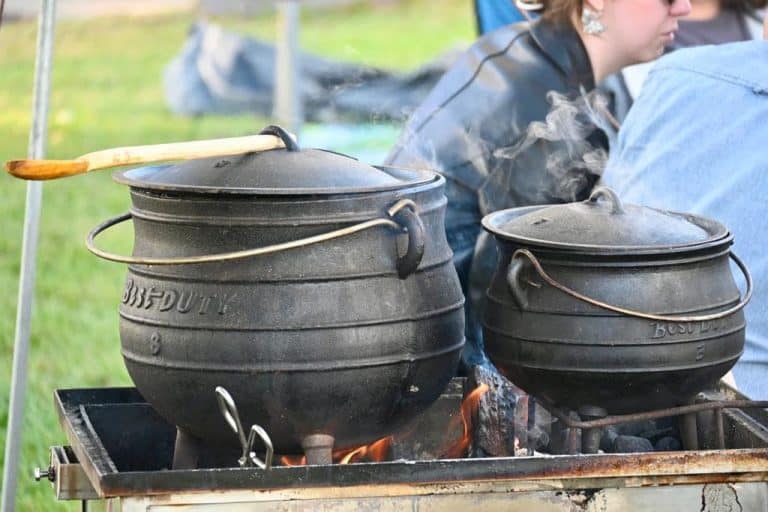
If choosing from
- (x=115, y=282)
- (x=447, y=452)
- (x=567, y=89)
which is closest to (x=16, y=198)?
(x=115, y=282)

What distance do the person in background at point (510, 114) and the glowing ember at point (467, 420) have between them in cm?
84

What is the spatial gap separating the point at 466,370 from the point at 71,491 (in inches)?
51.4

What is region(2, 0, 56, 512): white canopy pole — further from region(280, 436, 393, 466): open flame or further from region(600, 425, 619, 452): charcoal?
region(600, 425, 619, 452): charcoal

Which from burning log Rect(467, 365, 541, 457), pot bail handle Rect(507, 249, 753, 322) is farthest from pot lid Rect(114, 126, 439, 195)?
burning log Rect(467, 365, 541, 457)

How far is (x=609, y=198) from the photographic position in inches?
98.0

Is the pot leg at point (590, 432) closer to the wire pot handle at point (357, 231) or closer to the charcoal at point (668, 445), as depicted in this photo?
the charcoal at point (668, 445)

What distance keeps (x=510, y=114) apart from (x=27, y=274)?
1.62m

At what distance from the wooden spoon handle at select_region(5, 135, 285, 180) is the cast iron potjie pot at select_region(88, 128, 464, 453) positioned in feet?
0.10

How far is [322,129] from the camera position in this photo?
28.2 ft

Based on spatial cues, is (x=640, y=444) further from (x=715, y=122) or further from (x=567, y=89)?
(x=567, y=89)

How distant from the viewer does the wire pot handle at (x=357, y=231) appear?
212 cm

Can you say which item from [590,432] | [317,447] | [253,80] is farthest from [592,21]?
[253,80]

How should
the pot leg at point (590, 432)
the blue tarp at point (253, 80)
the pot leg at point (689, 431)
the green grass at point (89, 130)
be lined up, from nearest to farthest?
1. the pot leg at point (590, 432)
2. the pot leg at point (689, 431)
3. the green grass at point (89, 130)
4. the blue tarp at point (253, 80)

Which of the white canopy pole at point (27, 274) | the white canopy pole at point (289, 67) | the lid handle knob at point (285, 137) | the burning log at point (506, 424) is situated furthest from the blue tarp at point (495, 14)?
the lid handle knob at point (285, 137)
